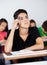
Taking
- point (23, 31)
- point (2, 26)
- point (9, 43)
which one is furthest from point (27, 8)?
point (9, 43)

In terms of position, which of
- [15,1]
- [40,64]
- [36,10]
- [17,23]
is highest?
[15,1]

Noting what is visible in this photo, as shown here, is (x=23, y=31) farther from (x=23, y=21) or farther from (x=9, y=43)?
(x=9, y=43)

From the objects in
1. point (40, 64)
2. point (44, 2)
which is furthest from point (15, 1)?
point (40, 64)

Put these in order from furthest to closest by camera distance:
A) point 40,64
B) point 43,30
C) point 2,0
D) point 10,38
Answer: point 2,0, point 43,30, point 10,38, point 40,64

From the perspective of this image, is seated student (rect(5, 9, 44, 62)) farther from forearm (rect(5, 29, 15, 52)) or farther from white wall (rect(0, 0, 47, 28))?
white wall (rect(0, 0, 47, 28))

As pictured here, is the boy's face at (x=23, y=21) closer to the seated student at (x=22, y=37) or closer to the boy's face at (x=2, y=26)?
the seated student at (x=22, y=37)

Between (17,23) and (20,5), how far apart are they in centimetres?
223

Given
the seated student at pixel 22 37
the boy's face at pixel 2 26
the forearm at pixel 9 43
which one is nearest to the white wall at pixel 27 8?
the boy's face at pixel 2 26

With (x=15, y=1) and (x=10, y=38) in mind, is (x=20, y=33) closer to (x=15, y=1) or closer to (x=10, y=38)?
(x=10, y=38)

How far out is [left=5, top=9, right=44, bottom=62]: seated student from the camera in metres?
1.71

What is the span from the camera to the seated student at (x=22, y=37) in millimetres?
1715

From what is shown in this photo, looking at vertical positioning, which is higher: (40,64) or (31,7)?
(31,7)

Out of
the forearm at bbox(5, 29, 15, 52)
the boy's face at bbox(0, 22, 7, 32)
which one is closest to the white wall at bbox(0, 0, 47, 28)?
the boy's face at bbox(0, 22, 7, 32)

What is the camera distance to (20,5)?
3959 mm
